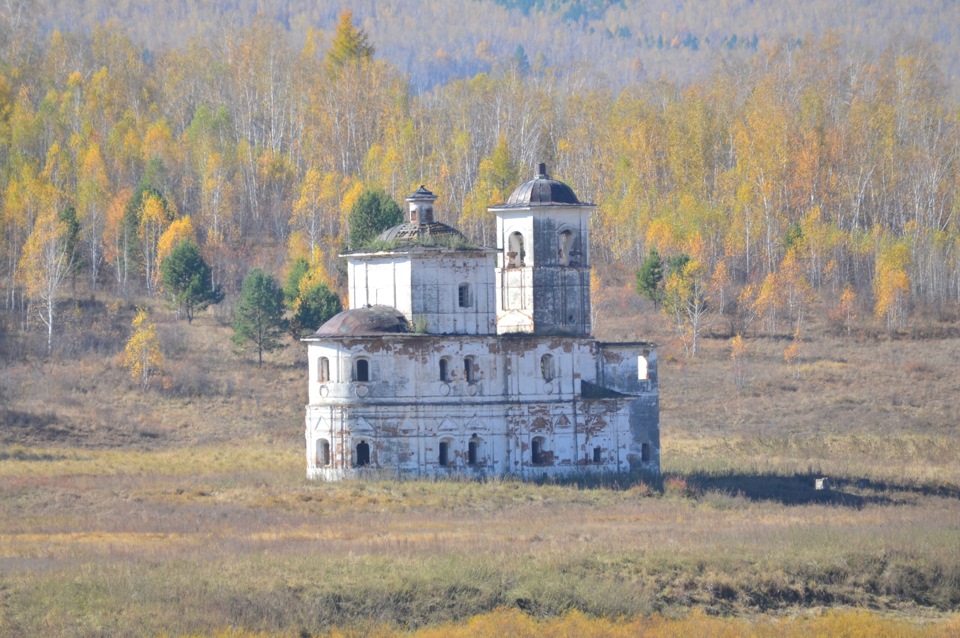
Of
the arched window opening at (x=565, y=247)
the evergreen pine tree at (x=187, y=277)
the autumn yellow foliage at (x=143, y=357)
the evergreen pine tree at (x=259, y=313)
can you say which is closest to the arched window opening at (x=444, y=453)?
the arched window opening at (x=565, y=247)

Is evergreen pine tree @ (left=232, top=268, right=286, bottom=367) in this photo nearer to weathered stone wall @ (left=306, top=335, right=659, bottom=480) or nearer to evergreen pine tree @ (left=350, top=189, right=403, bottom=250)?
evergreen pine tree @ (left=350, top=189, right=403, bottom=250)

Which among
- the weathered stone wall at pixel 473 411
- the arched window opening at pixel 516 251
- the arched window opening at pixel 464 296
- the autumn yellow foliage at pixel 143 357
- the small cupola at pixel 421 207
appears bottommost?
the weathered stone wall at pixel 473 411

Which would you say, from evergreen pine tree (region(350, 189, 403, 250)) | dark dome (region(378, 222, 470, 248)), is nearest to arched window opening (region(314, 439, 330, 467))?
dark dome (region(378, 222, 470, 248))

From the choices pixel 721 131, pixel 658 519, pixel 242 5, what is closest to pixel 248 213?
pixel 721 131

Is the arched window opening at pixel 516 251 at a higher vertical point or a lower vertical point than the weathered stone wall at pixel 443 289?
higher

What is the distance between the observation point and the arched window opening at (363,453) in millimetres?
55281

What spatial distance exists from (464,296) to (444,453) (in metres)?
5.36

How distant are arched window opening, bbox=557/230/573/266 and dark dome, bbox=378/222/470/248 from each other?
3.79 m

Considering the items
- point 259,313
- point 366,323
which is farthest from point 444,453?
point 259,313

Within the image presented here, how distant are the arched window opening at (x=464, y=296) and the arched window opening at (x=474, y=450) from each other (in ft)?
14.5

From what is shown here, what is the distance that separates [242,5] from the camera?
19950cm

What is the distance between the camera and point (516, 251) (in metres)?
60.1

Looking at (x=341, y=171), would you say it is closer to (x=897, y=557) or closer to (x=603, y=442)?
(x=603, y=442)

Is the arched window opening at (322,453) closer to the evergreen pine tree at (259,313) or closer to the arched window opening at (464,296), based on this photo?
the arched window opening at (464,296)
